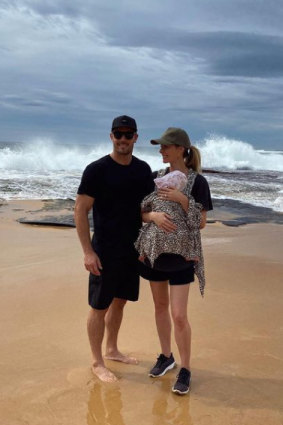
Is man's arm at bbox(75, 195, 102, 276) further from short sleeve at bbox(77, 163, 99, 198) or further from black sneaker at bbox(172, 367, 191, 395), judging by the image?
black sneaker at bbox(172, 367, 191, 395)

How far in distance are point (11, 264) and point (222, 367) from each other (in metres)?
3.66

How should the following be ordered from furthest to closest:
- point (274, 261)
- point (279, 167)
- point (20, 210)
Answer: point (279, 167) < point (20, 210) < point (274, 261)

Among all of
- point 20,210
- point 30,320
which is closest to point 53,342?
point 30,320

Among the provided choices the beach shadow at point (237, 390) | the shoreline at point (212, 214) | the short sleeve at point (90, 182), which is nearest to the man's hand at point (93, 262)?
the short sleeve at point (90, 182)

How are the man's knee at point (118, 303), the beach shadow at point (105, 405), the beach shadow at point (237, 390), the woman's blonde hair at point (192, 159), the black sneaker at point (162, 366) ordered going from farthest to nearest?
the man's knee at point (118, 303), the black sneaker at point (162, 366), the woman's blonde hair at point (192, 159), the beach shadow at point (237, 390), the beach shadow at point (105, 405)

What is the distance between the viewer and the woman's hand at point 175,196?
3.05m

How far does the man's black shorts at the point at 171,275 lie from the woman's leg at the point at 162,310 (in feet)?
0.21

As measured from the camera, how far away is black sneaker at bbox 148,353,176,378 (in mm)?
3375

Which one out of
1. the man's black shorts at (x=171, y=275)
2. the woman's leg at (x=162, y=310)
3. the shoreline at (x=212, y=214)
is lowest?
the shoreline at (x=212, y=214)

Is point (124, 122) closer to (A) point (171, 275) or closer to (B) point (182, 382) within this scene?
(A) point (171, 275)

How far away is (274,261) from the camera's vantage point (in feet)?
21.7

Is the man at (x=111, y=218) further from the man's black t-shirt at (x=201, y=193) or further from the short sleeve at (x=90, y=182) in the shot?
the man's black t-shirt at (x=201, y=193)

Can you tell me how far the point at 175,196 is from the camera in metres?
3.05

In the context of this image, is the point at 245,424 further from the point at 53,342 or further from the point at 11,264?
the point at 11,264
